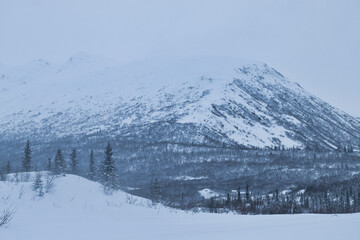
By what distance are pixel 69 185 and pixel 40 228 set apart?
1729 centimetres

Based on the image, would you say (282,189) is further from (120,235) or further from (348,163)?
(120,235)

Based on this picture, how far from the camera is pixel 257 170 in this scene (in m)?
176

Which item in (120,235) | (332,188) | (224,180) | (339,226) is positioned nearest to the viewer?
(120,235)

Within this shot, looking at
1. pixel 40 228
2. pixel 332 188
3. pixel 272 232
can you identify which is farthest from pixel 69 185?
pixel 332 188

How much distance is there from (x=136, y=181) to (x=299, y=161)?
266ft

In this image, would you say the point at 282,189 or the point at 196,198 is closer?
the point at 196,198

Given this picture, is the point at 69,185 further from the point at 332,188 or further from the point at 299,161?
the point at 299,161

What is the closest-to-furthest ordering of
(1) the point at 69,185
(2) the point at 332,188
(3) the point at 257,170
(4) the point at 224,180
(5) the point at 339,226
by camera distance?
1. (5) the point at 339,226
2. (1) the point at 69,185
3. (2) the point at 332,188
4. (4) the point at 224,180
5. (3) the point at 257,170

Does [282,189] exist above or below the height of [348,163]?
below

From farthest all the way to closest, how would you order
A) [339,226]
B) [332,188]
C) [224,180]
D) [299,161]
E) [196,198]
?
[299,161]
[224,180]
[332,188]
[196,198]
[339,226]

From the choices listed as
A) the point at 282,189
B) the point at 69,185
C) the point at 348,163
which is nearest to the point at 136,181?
the point at 282,189

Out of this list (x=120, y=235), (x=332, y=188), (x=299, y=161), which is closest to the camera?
(x=120, y=235)

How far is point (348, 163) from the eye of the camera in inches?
7766

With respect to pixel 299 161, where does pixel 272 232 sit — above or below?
below
